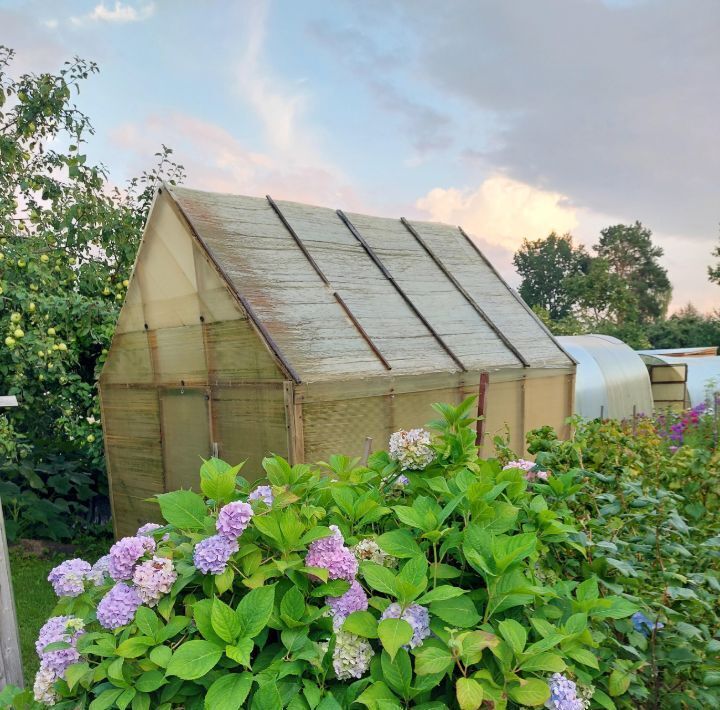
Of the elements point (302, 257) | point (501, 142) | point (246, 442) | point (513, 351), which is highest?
point (501, 142)

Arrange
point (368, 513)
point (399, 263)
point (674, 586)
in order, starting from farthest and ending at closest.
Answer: point (399, 263) < point (674, 586) < point (368, 513)

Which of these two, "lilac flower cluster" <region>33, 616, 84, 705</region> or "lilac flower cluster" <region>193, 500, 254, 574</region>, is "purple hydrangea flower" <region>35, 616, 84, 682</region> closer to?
"lilac flower cluster" <region>33, 616, 84, 705</region>

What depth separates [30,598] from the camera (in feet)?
19.9

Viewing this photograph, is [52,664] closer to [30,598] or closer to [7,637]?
[7,637]

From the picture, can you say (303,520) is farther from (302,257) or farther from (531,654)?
(302,257)

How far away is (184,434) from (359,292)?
2.21 meters

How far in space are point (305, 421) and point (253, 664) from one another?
3.05 m

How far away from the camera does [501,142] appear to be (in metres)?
9.66

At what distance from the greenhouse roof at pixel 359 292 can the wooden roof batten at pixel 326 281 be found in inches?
0.5

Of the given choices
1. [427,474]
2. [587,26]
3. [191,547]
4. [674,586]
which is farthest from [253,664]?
[587,26]

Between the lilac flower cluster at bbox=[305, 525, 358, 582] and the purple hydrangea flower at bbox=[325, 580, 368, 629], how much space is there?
0.04m

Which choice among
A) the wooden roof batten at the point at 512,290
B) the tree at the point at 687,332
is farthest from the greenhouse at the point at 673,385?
the tree at the point at 687,332

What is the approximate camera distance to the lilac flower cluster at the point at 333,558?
1444mm

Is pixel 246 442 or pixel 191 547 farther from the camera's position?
pixel 246 442
